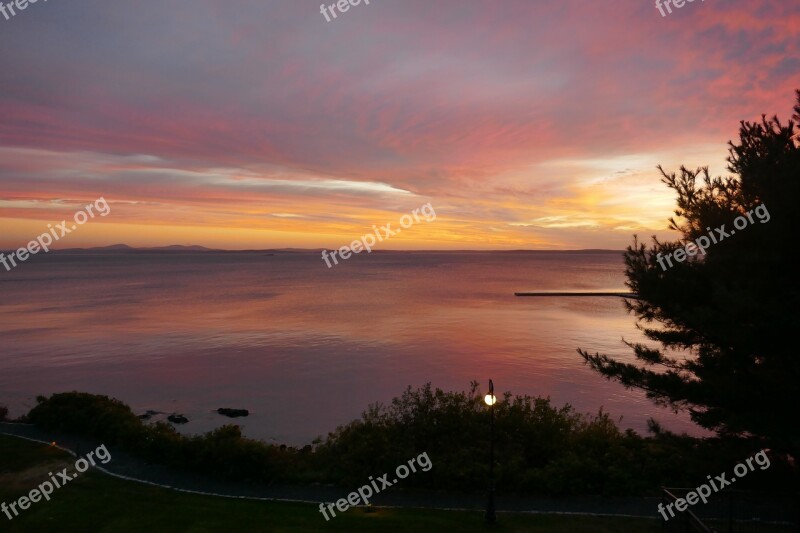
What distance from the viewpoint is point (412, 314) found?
7756 cm

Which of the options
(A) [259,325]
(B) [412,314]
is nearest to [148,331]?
(A) [259,325]

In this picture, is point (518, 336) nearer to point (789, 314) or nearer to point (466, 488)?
point (466, 488)

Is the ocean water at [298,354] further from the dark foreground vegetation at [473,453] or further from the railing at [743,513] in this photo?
the railing at [743,513]

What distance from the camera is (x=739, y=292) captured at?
35.9 ft

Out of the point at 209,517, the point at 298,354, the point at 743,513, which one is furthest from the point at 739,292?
the point at 298,354

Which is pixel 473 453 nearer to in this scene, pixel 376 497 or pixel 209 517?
pixel 376 497

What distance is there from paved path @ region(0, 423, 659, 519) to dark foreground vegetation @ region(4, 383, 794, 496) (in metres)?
0.37

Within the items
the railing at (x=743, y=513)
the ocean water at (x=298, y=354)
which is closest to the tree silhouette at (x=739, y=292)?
the railing at (x=743, y=513)

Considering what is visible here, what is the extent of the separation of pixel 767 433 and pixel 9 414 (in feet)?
130

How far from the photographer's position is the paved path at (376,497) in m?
15.2

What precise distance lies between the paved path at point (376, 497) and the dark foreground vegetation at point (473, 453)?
1.23 ft

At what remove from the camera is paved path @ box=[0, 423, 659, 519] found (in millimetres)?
15203

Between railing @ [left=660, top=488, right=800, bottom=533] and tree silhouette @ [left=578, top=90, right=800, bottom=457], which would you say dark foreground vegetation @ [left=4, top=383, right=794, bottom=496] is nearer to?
railing @ [left=660, top=488, right=800, bottom=533]

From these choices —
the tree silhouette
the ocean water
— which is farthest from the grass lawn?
the ocean water
